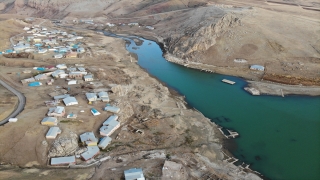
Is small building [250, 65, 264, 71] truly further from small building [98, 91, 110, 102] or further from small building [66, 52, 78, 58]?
small building [66, 52, 78, 58]

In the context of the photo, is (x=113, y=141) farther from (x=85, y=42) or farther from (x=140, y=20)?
(x=140, y=20)

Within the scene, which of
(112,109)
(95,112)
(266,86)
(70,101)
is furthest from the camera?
(266,86)

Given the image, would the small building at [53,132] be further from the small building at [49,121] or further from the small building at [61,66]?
the small building at [61,66]

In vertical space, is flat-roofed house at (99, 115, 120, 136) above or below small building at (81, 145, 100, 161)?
above

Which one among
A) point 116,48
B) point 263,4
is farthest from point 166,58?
point 263,4

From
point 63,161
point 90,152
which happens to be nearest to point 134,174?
point 90,152

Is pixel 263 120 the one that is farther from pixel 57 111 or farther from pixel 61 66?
pixel 61 66

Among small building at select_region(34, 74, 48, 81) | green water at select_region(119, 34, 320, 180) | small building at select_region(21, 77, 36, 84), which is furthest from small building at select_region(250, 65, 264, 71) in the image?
small building at select_region(21, 77, 36, 84)
